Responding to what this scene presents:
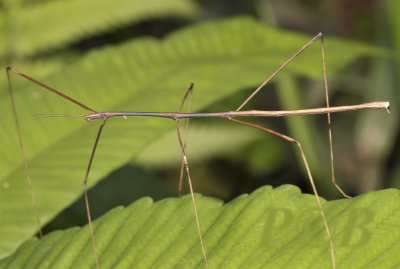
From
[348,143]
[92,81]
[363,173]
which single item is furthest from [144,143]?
[348,143]

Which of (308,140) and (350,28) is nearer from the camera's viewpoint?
(308,140)

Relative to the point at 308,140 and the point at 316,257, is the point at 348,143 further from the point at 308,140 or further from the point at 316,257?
the point at 316,257

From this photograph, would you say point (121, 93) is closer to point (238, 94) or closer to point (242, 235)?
point (242, 235)

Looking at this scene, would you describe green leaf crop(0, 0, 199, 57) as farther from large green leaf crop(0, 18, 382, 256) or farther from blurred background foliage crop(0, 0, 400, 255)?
large green leaf crop(0, 18, 382, 256)

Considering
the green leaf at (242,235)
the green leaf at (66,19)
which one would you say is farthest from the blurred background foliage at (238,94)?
the green leaf at (242,235)

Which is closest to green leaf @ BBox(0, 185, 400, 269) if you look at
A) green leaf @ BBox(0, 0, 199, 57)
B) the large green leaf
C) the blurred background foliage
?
the large green leaf

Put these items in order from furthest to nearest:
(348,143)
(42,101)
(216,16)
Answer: (216,16) → (348,143) → (42,101)
